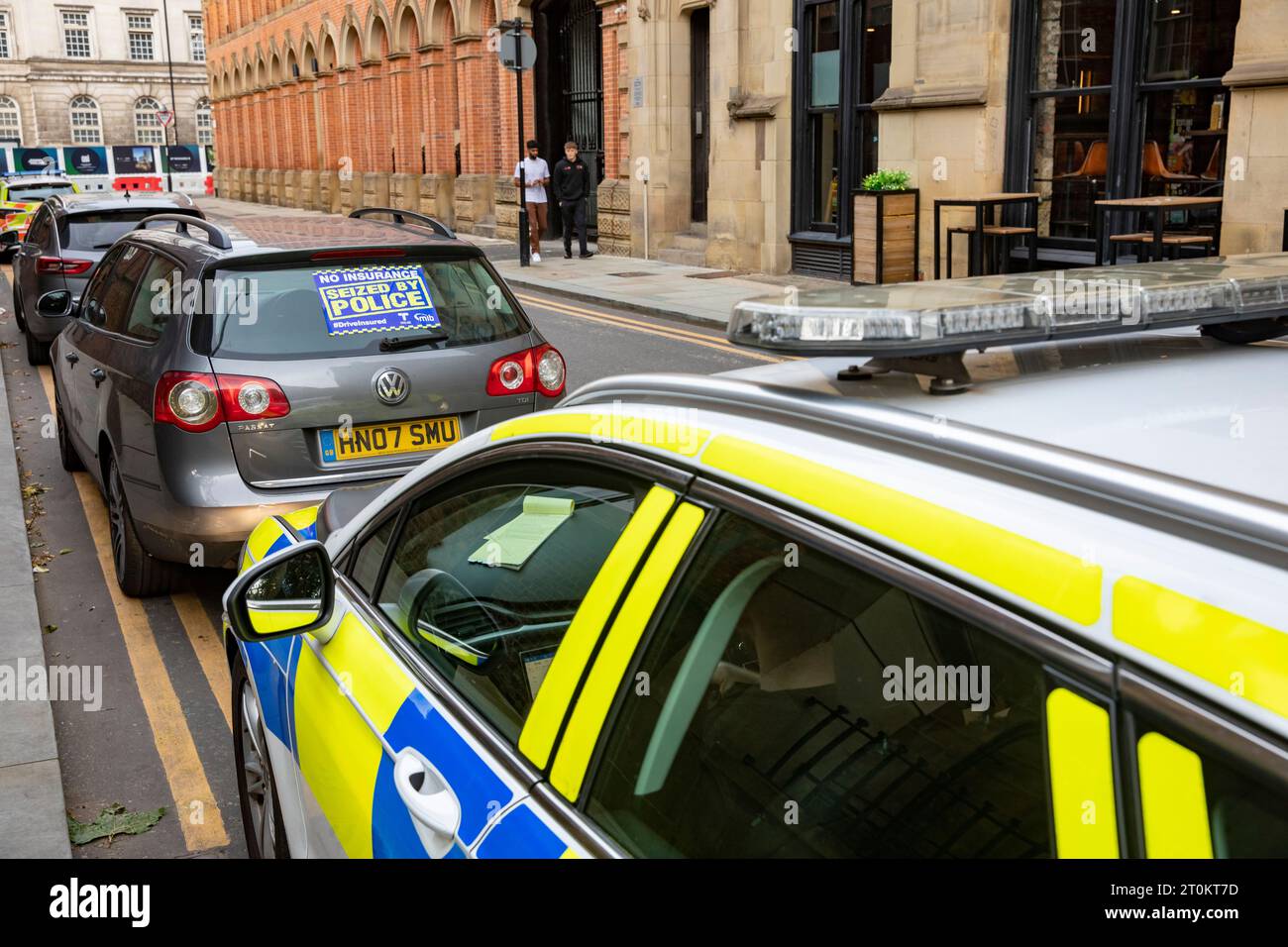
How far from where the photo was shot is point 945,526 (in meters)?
1.42

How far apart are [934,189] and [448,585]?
1466 centimetres

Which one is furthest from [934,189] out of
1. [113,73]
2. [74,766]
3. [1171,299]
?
[113,73]

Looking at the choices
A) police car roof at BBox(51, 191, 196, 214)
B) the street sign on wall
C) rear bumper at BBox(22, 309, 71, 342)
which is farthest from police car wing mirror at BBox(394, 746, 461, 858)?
the street sign on wall

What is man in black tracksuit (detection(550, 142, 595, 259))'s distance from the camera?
76.8 feet

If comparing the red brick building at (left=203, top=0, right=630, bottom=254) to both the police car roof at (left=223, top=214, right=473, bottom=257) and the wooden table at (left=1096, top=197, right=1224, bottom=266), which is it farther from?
the police car roof at (left=223, top=214, right=473, bottom=257)

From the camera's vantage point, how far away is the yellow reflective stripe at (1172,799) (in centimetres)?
114

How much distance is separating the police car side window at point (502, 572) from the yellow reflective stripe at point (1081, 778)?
0.84 meters

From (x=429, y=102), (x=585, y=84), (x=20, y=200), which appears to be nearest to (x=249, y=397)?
(x=585, y=84)

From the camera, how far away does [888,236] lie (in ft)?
51.7

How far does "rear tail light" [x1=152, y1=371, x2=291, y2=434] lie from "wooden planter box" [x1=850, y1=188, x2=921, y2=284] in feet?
36.4

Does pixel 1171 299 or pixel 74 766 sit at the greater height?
pixel 1171 299

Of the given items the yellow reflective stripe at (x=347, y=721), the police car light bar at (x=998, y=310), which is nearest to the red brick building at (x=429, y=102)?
the yellow reflective stripe at (x=347, y=721)

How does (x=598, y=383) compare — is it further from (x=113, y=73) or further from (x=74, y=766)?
(x=113, y=73)

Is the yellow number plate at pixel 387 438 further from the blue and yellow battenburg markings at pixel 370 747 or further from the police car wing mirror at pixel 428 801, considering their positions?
the police car wing mirror at pixel 428 801
